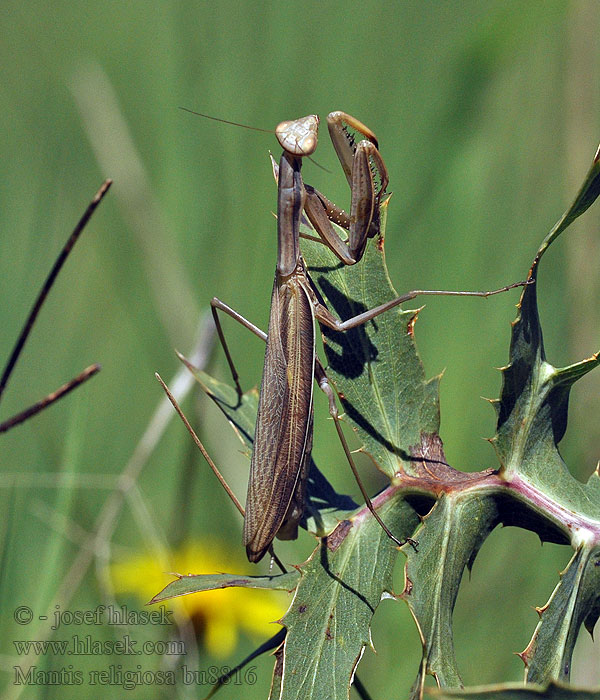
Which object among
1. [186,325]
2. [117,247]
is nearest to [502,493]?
[186,325]

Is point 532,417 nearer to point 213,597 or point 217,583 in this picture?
point 217,583

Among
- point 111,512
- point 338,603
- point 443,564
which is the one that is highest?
point 443,564

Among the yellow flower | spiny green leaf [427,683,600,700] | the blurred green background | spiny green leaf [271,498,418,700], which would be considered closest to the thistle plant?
spiny green leaf [271,498,418,700]

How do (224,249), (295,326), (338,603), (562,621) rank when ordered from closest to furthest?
(562,621)
(338,603)
(295,326)
(224,249)

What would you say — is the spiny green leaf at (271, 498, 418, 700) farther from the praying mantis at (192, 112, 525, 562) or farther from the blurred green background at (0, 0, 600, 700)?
the blurred green background at (0, 0, 600, 700)

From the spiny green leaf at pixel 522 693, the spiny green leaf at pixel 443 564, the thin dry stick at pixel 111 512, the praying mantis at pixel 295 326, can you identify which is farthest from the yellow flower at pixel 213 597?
the spiny green leaf at pixel 522 693

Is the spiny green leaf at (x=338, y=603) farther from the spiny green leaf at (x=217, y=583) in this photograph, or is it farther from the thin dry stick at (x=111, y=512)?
the thin dry stick at (x=111, y=512)

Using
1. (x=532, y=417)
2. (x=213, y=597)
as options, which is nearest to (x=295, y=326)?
(x=532, y=417)
